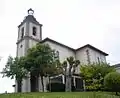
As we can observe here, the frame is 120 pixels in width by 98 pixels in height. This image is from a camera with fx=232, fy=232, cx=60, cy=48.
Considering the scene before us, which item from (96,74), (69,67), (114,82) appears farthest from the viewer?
(69,67)

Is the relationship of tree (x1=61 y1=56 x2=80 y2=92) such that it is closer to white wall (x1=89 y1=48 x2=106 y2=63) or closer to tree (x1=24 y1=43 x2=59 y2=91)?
tree (x1=24 y1=43 x2=59 y2=91)

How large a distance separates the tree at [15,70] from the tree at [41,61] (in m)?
0.84

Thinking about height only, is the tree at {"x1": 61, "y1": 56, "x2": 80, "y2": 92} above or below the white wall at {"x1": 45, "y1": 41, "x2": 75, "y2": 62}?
below

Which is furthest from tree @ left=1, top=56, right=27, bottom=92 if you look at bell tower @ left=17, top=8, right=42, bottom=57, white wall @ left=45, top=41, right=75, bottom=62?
white wall @ left=45, top=41, right=75, bottom=62

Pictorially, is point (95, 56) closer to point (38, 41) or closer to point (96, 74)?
point (38, 41)

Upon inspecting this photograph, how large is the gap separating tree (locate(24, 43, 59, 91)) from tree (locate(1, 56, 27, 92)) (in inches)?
33.0

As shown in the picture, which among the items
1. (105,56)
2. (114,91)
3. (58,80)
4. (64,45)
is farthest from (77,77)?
(114,91)

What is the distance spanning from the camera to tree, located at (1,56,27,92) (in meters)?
31.4

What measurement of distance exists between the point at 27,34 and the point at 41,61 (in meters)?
10.7

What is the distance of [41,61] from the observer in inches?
1204

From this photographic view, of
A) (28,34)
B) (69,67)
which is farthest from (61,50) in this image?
(69,67)

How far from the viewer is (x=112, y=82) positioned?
20031mm

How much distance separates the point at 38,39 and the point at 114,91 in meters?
22.5

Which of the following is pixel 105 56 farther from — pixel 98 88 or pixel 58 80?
pixel 98 88
